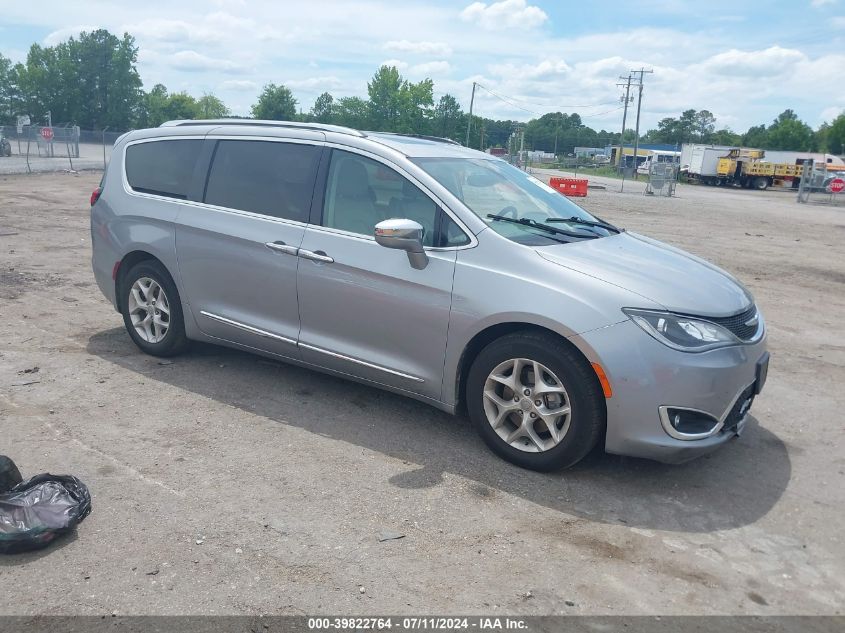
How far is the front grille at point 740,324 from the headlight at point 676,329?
0.12m

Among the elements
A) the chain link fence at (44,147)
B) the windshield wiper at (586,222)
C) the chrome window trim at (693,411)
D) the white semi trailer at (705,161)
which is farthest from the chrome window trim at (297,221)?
the white semi trailer at (705,161)

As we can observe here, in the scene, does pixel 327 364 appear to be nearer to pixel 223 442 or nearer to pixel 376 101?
pixel 223 442

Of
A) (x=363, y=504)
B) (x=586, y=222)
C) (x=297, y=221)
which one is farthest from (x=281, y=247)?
(x=586, y=222)

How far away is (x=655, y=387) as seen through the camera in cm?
393

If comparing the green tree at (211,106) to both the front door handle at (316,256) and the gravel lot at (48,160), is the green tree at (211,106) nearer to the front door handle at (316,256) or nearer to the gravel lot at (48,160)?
the gravel lot at (48,160)

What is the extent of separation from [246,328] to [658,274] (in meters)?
2.84

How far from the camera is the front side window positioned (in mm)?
4641

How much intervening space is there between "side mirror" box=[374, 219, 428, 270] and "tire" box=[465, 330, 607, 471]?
0.74 meters

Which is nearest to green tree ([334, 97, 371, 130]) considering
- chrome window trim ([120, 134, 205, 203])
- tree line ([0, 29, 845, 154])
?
tree line ([0, 29, 845, 154])

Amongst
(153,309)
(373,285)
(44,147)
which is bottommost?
(153,309)

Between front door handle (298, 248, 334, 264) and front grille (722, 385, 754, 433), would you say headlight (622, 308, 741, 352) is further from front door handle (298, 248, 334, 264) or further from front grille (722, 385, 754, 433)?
front door handle (298, 248, 334, 264)

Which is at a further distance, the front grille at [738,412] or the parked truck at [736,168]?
the parked truck at [736,168]

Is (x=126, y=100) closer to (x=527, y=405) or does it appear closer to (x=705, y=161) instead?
(x=705, y=161)

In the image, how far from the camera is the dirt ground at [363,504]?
10.4 feet
